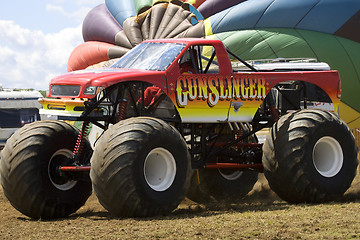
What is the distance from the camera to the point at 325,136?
11.0m

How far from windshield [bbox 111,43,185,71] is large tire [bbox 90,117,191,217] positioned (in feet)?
4.42

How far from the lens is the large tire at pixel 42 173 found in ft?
32.1

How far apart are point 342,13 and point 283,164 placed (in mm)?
12538

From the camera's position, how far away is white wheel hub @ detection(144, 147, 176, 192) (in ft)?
31.5

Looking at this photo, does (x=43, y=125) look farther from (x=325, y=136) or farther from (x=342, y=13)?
(x=342, y=13)

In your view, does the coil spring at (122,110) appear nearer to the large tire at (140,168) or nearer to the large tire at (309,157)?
the large tire at (140,168)

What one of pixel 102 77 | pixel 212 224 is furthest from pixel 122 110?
pixel 212 224

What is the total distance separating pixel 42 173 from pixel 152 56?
243 centimetres

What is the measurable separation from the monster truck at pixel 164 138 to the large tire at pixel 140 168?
0.01 m

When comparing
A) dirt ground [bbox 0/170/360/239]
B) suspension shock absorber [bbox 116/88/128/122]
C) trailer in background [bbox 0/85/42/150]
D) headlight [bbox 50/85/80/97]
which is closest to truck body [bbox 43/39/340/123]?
headlight [bbox 50/85/80/97]

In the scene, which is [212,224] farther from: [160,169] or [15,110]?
[15,110]

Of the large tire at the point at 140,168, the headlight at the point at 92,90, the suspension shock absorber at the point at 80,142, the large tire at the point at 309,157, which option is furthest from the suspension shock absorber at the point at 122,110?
the large tire at the point at 309,157

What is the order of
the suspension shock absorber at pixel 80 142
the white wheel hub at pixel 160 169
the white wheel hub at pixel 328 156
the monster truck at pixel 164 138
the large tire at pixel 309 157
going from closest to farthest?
the monster truck at pixel 164 138, the white wheel hub at pixel 160 169, the suspension shock absorber at pixel 80 142, the large tire at pixel 309 157, the white wheel hub at pixel 328 156

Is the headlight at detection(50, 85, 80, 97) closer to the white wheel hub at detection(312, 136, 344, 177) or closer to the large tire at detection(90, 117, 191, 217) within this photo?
the large tire at detection(90, 117, 191, 217)
